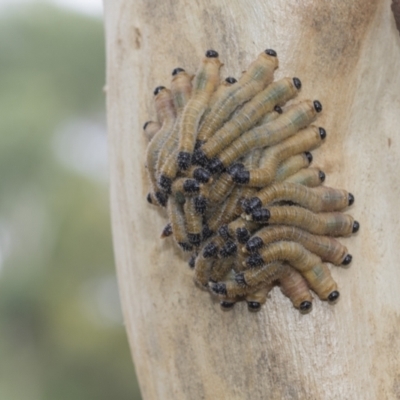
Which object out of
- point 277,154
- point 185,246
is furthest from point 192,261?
point 277,154

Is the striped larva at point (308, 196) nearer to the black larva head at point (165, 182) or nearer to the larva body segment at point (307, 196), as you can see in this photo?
the larva body segment at point (307, 196)

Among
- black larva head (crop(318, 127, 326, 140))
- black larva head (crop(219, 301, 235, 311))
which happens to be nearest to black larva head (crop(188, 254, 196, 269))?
A: black larva head (crop(219, 301, 235, 311))

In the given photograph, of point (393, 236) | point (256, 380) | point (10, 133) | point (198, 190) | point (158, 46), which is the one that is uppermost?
point (10, 133)

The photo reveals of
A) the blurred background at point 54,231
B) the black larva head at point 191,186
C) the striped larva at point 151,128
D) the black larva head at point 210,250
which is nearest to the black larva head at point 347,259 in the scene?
the black larva head at point 210,250

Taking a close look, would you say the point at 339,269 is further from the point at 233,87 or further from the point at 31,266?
the point at 31,266

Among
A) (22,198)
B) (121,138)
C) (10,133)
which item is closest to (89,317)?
(22,198)

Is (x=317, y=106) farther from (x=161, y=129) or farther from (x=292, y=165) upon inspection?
(x=161, y=129)

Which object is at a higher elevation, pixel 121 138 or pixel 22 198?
pixel 22 198
